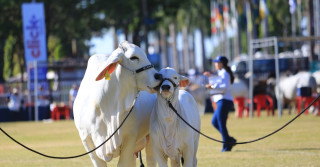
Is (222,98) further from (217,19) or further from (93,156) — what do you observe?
(217,19)

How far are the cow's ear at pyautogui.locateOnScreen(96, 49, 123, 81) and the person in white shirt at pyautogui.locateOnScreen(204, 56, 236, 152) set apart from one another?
6.97 metres

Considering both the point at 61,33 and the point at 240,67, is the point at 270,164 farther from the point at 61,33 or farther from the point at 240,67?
the point at 61,33

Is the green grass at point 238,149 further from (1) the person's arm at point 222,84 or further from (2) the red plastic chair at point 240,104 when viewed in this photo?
(2) the red plastic chair at point 240,104

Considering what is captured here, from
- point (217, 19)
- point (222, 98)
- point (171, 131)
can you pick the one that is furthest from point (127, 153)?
point (217, 19)

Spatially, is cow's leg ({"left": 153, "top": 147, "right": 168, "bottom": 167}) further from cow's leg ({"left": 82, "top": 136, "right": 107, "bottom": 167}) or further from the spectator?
the spectator

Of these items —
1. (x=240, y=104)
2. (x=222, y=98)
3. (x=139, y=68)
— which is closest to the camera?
(x=139, y=68)

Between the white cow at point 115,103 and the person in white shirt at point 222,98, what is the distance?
253 inches

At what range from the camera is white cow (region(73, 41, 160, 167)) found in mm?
10383

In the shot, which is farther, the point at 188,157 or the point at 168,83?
the point at 188,157

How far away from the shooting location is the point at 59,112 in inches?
1604

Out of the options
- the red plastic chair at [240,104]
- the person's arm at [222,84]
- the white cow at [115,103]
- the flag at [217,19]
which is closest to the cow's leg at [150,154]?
Result: the white cow at [115,103]

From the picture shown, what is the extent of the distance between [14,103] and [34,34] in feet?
15.7

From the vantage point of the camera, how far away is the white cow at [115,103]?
10383 millimetres

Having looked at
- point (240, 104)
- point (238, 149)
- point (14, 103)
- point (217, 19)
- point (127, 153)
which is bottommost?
point (240, 104)
